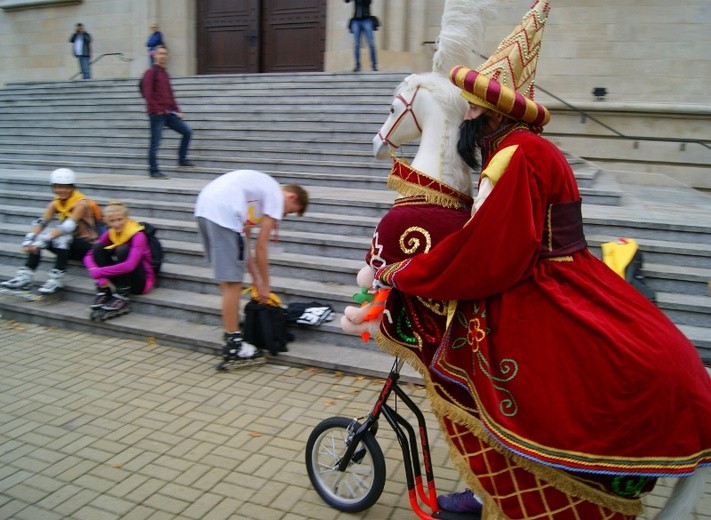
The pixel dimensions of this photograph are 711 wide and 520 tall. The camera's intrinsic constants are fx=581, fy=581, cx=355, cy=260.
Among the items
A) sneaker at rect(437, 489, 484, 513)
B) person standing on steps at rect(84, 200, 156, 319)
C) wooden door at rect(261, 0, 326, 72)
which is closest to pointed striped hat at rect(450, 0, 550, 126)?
sneaker at rect(437, 489, 484, 513)

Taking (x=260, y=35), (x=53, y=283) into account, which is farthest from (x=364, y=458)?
(x=260, y=35)

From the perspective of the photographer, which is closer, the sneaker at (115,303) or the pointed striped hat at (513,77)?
the pointed striped hat at (513,77)

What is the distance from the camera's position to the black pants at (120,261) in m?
6.25

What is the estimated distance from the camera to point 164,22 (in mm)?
16688

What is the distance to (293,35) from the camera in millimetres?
15523

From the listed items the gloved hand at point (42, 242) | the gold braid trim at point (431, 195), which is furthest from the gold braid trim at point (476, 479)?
the gloved hand at point (42, 242)

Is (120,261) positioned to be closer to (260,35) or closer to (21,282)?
(21,282)

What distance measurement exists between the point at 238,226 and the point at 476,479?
3293 millimetres

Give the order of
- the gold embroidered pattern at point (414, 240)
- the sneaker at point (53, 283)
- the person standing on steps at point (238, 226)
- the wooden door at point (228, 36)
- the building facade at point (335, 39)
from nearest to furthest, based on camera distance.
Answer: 1. the gold embroidered pattern at point (414, 240)
2. the person standing on steps at point (238, 226)
3. the sneaker at point (53, 283)
4. the building facade at point (335, 39)
5. the wooden door at point (228, 36)

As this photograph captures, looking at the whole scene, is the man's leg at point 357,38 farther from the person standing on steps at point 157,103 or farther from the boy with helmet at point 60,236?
the boy with helmet at point 60,236

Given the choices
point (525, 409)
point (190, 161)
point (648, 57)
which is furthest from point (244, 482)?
point (648, 57)

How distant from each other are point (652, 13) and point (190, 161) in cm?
953

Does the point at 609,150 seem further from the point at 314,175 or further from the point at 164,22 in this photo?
the point at 164,22

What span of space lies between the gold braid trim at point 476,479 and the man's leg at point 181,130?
825cm
